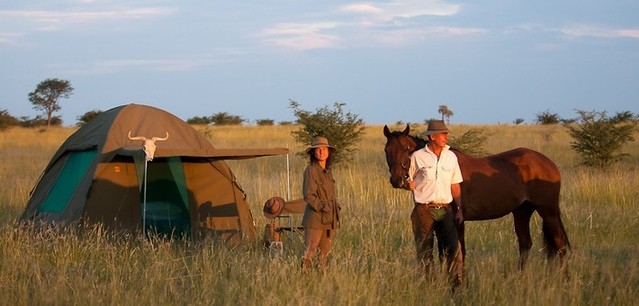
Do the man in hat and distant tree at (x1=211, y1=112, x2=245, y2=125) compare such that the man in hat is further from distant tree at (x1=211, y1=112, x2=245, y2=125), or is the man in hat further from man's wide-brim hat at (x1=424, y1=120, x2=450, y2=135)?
distant tree at (x1=211, y1=112, x2=245, y2=125)

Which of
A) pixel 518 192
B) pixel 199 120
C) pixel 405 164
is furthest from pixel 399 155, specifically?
pixel 199 120

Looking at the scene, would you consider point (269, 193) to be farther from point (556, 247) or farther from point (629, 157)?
point (629, 157)

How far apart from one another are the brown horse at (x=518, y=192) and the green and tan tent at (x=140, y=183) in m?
2.82

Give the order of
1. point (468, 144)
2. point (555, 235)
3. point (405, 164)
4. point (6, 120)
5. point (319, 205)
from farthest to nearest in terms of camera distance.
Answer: point (6, 120) < point (468, 144) < point (555, 235) < point (319, 205) < point (405, 164)

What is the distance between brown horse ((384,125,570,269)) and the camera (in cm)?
A: 879

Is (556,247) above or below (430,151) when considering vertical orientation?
below

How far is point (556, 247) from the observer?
30.0ft

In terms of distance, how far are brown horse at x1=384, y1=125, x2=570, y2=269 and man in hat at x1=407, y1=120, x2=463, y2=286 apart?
1172 mm

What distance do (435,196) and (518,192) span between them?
2092 mm

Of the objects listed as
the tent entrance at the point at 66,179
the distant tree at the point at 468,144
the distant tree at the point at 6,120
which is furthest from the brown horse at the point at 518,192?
the distant tree at the point at 6,120

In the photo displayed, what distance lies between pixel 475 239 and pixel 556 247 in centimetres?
172

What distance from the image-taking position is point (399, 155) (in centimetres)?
754

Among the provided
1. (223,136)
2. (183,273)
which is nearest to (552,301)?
(183,273)

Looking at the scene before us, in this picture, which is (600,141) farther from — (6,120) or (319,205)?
(6,120)
